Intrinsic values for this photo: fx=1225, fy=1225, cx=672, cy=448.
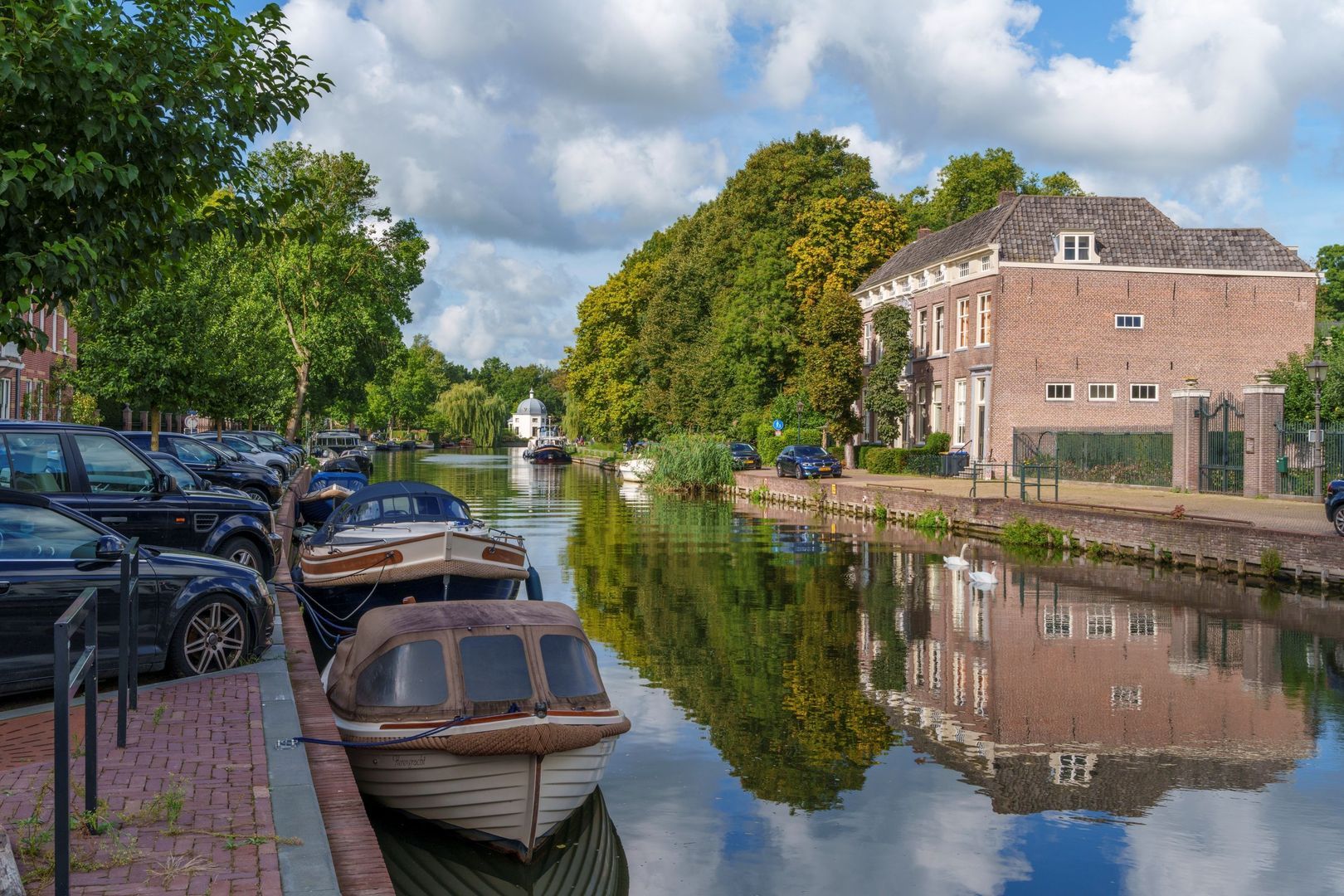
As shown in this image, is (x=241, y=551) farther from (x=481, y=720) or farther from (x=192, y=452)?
(x=192, y=452)

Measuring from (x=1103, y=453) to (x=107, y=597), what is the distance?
36.3 m

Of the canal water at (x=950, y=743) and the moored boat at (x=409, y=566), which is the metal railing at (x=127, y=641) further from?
the moored boat at (x=409, y=566)

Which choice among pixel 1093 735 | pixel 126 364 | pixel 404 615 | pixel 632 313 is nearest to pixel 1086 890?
pixel 1093 735

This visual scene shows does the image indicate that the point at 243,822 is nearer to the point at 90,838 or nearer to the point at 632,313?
the point at 90,838

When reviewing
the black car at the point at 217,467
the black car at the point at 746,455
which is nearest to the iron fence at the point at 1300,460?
the black car at the point at 217,467

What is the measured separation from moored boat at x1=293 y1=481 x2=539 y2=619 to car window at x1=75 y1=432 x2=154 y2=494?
265cm

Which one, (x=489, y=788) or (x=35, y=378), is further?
(x=35, y=378)

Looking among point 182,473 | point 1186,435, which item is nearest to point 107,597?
point 182,473

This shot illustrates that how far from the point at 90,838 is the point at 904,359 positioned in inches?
1972

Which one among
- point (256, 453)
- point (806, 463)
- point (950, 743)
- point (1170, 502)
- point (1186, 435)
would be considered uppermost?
point (1186, 435)

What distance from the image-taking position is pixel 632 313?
294 feet

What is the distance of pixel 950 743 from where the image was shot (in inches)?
496

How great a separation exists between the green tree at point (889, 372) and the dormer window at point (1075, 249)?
8.58 meters

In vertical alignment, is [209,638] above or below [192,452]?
below
